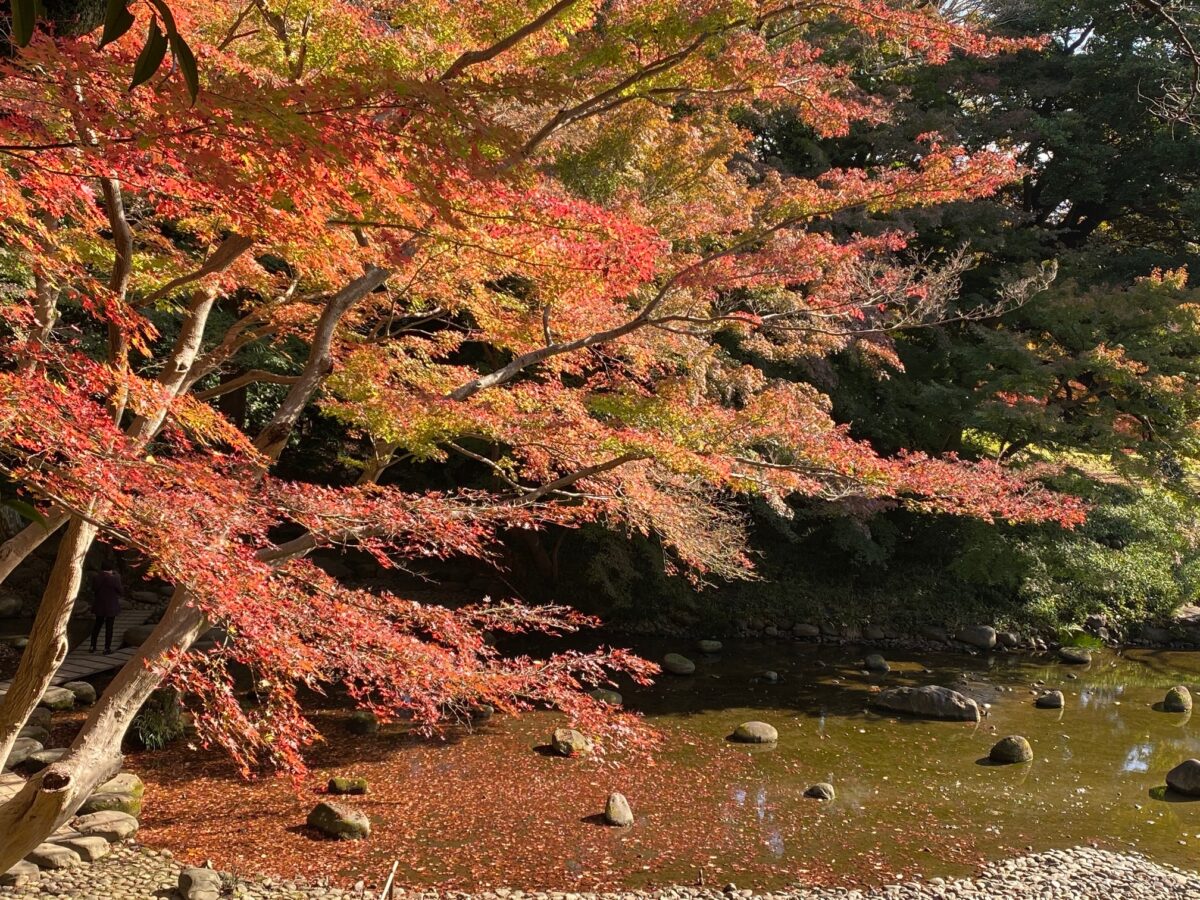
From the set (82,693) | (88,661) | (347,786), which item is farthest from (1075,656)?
(88,661)

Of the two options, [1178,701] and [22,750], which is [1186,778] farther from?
[22,750]

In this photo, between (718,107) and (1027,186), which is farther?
(1027,186)

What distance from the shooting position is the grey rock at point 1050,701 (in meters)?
11.6

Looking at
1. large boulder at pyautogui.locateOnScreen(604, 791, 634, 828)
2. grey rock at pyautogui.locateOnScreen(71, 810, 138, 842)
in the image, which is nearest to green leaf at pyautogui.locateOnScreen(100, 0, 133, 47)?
grey rock at pyautogui.locateOnScreen(71, 810, 138, 842)

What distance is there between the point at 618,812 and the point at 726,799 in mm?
1257

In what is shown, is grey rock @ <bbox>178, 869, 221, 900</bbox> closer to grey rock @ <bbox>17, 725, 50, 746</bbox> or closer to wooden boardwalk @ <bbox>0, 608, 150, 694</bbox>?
grey rock @ <bbox>17, 725, 50, 746</bbox>

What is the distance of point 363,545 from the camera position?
227 inches

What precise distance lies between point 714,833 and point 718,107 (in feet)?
32.5

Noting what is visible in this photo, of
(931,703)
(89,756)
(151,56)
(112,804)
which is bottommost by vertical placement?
(931,703)

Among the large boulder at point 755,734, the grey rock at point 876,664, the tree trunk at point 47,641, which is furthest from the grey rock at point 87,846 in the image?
the grey rock at point 876,664

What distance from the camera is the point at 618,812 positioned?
24.6 ft

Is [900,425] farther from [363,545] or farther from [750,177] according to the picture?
[363,545]

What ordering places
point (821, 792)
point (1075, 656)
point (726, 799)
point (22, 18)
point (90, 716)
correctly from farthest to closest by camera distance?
point (1075, 656), point (821, 792), point (726, 799), point (90, 716), point (22, 18)

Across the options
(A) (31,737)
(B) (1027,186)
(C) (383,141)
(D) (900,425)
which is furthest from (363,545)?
(B) (1027,186)
